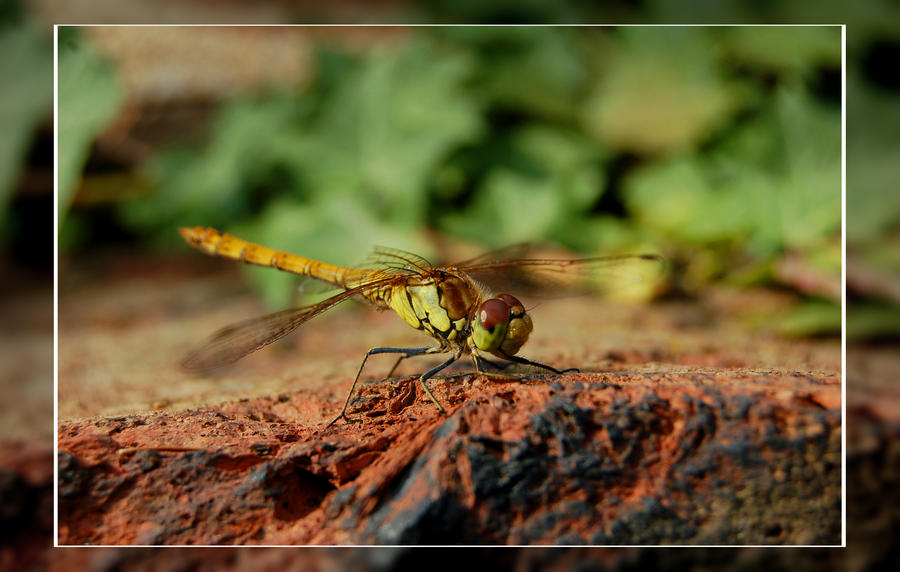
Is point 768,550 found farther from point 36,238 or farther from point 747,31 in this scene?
point 36,238

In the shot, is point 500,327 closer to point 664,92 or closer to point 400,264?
point 400,264

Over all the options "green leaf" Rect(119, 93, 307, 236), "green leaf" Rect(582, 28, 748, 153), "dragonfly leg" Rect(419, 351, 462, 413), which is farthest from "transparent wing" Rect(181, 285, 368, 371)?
"green leaf" Rect(582, 28, 748, 153)

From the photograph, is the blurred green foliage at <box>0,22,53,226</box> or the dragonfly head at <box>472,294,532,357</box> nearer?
the dragonfly head at <box>472,294,532,357</box>

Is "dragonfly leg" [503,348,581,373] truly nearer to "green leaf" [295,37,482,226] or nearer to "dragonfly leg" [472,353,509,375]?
"dragonfly leg" [472,353,509,375]

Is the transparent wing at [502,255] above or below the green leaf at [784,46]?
below

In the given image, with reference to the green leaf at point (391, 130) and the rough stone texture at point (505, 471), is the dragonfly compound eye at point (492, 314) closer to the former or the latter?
the rough stone texture at point (505, 471)

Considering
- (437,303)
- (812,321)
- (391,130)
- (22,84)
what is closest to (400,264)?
(437,303)

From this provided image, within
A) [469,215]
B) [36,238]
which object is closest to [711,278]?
[469,215]

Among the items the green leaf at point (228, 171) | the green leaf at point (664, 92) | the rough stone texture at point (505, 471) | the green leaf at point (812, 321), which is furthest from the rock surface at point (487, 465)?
the green leaf at point (664, 92)
